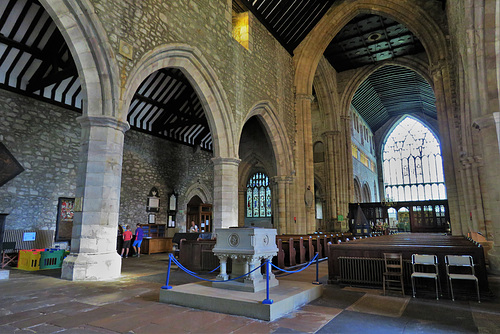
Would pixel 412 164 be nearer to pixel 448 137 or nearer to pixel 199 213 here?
pixel 448 137

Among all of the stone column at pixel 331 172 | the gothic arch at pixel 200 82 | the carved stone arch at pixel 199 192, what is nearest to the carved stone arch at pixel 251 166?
the carved stone arch at pixel 199 192

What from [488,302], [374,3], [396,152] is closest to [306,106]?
[374,3]

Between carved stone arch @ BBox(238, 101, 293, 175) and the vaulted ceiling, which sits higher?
the vaulted ceiling

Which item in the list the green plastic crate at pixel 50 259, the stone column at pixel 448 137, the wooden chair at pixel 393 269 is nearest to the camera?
the wooden chair at pixel 393 269

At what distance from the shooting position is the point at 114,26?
6.64m

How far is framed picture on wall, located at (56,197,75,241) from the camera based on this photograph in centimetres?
1010

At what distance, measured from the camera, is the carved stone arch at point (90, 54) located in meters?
5.97

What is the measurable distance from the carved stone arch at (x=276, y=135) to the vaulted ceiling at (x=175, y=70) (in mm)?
2925

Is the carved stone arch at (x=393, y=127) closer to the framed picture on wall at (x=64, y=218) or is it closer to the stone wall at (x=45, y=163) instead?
the stone wall at (x=45, y=163)

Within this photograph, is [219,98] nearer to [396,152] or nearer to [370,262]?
[370,262]

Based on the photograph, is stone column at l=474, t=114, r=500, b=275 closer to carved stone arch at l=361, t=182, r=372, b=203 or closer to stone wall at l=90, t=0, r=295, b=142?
stone wall at l=90, t=0, r=295, b=142

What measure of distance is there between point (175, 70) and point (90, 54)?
20.4ft

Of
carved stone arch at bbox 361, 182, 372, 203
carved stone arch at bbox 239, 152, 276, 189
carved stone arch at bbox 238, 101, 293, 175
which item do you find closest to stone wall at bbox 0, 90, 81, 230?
carved stone arch at bbox 238, 101, 293, 175

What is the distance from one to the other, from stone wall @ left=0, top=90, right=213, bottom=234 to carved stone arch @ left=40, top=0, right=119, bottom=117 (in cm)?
464
